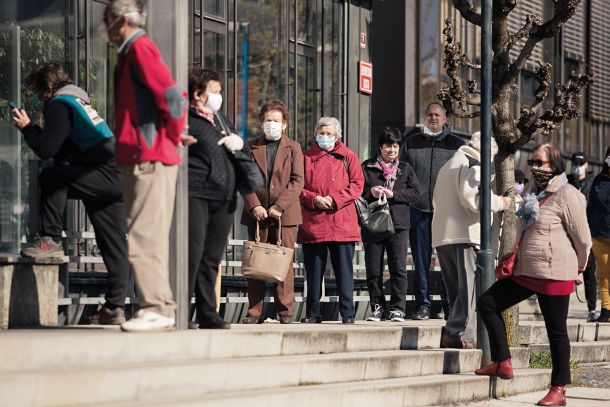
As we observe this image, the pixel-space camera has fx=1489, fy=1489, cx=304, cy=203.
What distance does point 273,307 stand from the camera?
44.3ft

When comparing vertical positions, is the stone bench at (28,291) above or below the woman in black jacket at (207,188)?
below

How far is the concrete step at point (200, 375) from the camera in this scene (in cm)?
730

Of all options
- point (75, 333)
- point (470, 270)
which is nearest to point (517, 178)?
point (470, 270)

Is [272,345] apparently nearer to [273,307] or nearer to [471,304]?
[471,304]

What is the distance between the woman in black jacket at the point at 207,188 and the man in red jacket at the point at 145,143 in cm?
75

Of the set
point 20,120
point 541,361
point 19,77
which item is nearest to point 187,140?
point 20,120

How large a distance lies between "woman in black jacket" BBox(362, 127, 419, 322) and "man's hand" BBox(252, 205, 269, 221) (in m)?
1.73

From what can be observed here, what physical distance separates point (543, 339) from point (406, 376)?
4.33 meters

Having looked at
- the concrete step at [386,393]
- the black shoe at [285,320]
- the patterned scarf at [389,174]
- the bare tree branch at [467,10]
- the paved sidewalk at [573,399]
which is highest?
the bare tree branch at [467,10]

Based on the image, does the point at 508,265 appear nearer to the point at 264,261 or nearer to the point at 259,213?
the point at 264,261

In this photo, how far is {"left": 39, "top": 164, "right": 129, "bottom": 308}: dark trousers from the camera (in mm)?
9820

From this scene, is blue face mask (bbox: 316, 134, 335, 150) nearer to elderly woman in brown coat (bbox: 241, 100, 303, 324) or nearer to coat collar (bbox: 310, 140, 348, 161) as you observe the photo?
coat collar (bbox: 310, 140, 348, 161)

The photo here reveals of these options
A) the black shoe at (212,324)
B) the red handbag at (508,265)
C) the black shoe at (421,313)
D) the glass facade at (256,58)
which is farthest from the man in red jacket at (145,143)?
the black shoe at (421,313)

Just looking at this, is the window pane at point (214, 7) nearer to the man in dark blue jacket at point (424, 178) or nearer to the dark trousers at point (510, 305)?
the man in dark blue jacket at point (424, 178)
